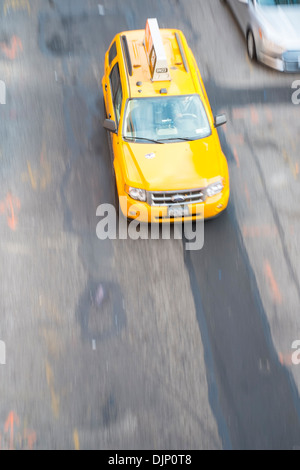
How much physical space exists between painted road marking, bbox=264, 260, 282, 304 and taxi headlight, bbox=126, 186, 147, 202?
2193 millimetres

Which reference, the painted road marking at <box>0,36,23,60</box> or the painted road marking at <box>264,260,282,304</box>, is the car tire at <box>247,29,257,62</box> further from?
the painted road marking at <box>264,260,282,304</box>

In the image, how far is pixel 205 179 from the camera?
8.69m

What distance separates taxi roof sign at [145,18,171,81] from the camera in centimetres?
921

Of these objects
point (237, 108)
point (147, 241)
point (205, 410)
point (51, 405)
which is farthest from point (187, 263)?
point (237, 108)

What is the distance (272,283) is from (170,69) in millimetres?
3997

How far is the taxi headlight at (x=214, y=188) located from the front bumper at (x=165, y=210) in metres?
0.06

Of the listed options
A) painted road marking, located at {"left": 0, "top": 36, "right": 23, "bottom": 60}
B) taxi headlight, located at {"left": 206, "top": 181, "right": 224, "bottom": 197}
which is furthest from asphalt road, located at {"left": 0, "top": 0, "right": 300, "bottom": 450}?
taxi headlight, located at {"left": 206, "top": 181, "right": 224, "bottom": 197}

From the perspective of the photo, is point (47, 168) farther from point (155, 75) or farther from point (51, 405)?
point (51, 405)

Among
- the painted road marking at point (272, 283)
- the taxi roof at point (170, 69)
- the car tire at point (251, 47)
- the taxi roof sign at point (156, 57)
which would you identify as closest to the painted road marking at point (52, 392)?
the painted road marking at point (272, 283)

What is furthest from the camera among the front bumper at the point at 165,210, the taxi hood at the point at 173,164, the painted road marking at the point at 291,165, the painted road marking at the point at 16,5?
the painted road marking at the point at 16,5

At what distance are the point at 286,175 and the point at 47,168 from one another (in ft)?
14.2

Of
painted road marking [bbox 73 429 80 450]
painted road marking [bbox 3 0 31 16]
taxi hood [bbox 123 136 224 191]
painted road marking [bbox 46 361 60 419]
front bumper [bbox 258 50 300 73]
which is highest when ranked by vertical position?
painted road marking [bbox 3 0 31 16]

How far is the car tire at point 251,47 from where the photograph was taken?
480 inches

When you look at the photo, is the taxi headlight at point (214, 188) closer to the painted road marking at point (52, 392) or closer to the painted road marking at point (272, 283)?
the painted road marking at point (272, 283)
